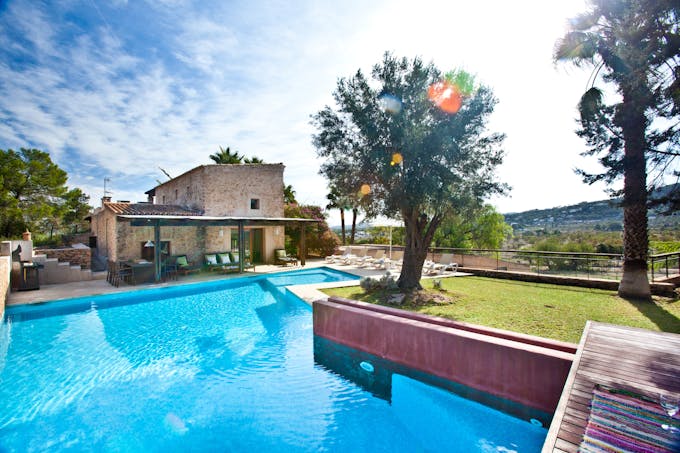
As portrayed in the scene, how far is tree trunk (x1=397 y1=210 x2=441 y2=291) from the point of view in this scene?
11.0 m

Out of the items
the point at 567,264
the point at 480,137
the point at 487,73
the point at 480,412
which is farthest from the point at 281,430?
the point at 567,264

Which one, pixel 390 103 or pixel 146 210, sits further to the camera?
pixel 146 210

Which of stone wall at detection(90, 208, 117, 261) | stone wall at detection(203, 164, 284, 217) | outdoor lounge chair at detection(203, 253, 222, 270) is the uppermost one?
stone wall at detection(203, 164, 284, 217)

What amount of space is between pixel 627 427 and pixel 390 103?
9354 millimetres

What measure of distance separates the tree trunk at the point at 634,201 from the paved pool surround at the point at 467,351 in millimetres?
5638

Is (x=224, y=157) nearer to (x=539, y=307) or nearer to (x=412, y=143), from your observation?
(x=412, y=143)

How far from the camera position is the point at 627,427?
10.2 feet

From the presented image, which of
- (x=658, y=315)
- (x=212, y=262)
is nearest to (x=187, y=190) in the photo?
(x=212, y=262)

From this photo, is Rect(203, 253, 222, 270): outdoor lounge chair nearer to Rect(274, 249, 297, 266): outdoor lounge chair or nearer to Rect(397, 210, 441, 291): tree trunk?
Rect(274, 249, 297, 266): outdoor lounge chair

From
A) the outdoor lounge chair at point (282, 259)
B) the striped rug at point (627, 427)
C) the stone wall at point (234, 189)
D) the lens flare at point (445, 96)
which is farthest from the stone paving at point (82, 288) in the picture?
the striped rug at point (627, 427)

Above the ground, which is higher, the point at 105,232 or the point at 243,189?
the point at 243,189

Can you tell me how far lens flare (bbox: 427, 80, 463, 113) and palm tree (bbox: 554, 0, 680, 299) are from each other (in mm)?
3380

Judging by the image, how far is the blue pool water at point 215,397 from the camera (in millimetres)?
4410

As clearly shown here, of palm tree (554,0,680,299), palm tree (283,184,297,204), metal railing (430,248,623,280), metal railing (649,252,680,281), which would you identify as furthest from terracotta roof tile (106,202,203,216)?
metal railing (649,252,680,281)
